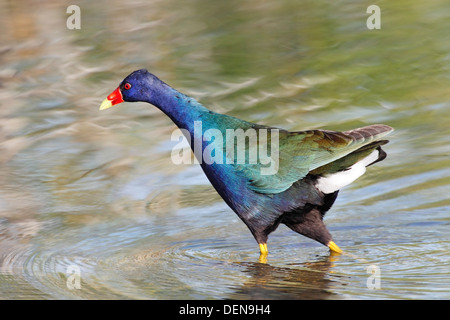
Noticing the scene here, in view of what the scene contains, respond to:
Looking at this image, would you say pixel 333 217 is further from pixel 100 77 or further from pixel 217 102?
pixel 100 77

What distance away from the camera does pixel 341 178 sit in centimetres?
475

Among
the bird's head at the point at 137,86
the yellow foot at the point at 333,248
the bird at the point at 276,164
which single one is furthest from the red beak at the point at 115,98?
the yellow foot at the point at 333,248

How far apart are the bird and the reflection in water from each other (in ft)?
0.63

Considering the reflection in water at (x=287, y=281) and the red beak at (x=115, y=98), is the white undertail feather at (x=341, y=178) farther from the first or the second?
the red beak at (x=115, y=98)

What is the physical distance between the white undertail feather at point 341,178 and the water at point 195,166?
0.41 metres

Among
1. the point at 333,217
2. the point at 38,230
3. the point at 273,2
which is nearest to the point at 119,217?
the point at 38,230

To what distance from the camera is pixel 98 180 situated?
6.19 m

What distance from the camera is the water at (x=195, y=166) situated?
15.1 feet

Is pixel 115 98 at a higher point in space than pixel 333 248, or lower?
higher

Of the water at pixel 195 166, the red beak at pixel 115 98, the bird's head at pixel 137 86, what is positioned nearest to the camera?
the water at pixel 195 166

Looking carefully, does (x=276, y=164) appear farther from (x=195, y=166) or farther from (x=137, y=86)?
(x=195, y=166)

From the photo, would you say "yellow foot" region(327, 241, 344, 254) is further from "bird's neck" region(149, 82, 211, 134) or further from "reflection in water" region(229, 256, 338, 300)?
"bird's neck" region(149, 82, 211, 134)

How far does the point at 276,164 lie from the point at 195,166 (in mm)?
1650

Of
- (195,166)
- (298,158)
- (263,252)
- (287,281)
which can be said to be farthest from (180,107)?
(195,166)
